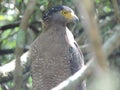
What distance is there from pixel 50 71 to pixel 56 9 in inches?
23.1

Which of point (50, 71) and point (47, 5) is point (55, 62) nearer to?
point (50, 71)

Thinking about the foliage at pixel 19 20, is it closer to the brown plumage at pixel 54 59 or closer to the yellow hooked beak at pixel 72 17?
the yellow hooked beak at pixel 72 17

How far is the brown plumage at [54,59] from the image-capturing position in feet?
11.9

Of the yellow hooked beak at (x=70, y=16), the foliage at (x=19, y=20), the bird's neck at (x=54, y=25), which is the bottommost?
the foliage at (x=19, y=20)

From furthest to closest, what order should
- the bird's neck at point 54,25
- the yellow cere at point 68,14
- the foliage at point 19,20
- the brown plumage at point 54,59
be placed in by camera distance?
1. the foliage at point 19,20
2. the bird's neck at point 54,25
3. the yellow cere at point 68,14
4. the brown plumage at point 54,59

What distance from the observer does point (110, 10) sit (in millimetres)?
5230

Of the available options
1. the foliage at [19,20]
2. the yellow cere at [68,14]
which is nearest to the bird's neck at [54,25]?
the yellow cere at [68,14]

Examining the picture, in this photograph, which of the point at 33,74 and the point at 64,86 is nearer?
the point at 64,86

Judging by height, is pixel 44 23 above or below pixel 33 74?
above

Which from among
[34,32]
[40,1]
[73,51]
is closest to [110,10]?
[34,32]

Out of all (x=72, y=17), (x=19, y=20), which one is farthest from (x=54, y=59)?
(x=19, y=20)

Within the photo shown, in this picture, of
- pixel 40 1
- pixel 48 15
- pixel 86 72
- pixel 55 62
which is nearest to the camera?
pixel 86 72

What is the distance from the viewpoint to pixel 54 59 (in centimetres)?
361

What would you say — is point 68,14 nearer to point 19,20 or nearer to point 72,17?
point 72,17
